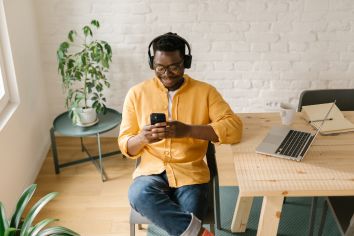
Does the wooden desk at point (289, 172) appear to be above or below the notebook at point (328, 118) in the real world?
below

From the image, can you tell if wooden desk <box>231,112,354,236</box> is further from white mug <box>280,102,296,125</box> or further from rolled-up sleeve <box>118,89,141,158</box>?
rolled-up sleeve <box>118,89,141,158</box>

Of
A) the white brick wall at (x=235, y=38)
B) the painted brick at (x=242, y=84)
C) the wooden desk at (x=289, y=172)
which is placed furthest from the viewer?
the painted brick at (x=242, y=84)

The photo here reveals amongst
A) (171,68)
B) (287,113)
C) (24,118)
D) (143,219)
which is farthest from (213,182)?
(24,118)

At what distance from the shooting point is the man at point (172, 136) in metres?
1.95

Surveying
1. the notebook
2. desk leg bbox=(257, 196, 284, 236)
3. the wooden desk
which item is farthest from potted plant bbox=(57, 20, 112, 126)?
desk leg bbox=(257, 196, 284, 236)

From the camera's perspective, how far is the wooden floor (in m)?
2.59

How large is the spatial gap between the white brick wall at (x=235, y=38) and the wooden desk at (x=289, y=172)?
43.7 inches

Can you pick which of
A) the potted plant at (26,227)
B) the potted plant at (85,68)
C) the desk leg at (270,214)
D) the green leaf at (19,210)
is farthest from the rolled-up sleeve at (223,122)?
the potted plant at (85,68)

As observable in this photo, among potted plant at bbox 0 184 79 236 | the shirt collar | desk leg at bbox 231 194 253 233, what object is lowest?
desk leg at bbox 231 194 253 233

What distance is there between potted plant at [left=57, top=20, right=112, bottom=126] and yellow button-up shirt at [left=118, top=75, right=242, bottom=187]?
0.80 m

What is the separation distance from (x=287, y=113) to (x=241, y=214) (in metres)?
0.69

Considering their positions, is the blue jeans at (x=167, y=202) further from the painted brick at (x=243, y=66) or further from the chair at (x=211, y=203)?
the painted brick at (x=243, y=66)

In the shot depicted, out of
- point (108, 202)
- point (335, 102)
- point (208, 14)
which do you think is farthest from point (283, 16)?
point (108, 202)

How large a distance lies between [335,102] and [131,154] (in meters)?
1.21
